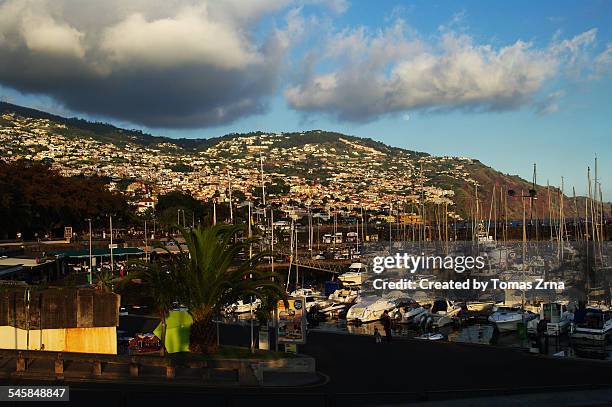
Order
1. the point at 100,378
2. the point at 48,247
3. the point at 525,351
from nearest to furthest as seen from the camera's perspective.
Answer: the point at 100,378, the point at 525,351, the point at 48,247

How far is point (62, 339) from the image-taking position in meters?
16.2

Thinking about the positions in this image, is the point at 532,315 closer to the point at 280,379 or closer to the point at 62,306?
the point at 280,379

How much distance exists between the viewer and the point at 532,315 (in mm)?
37250

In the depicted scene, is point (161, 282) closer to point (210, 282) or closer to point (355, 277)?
point (210, 282)

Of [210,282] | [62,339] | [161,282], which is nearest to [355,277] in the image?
[210,282]

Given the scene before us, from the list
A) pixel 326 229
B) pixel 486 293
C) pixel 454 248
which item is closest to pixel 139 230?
pixel 326 229

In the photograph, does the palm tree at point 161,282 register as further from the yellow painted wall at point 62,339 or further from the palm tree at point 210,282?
the yellow painted wall at point 62,339

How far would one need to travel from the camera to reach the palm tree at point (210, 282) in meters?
18.6

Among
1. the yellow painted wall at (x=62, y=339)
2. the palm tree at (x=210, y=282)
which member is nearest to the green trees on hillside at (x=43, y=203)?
the palm tree at (x=210, y=282)

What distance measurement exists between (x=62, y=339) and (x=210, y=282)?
451 centimetres

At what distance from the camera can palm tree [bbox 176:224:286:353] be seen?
1864 centimetres

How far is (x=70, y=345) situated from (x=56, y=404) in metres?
5.53

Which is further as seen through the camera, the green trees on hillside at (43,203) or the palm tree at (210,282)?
the green trees on hillside at (43,203)

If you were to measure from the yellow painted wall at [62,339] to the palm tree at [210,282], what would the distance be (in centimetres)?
298
